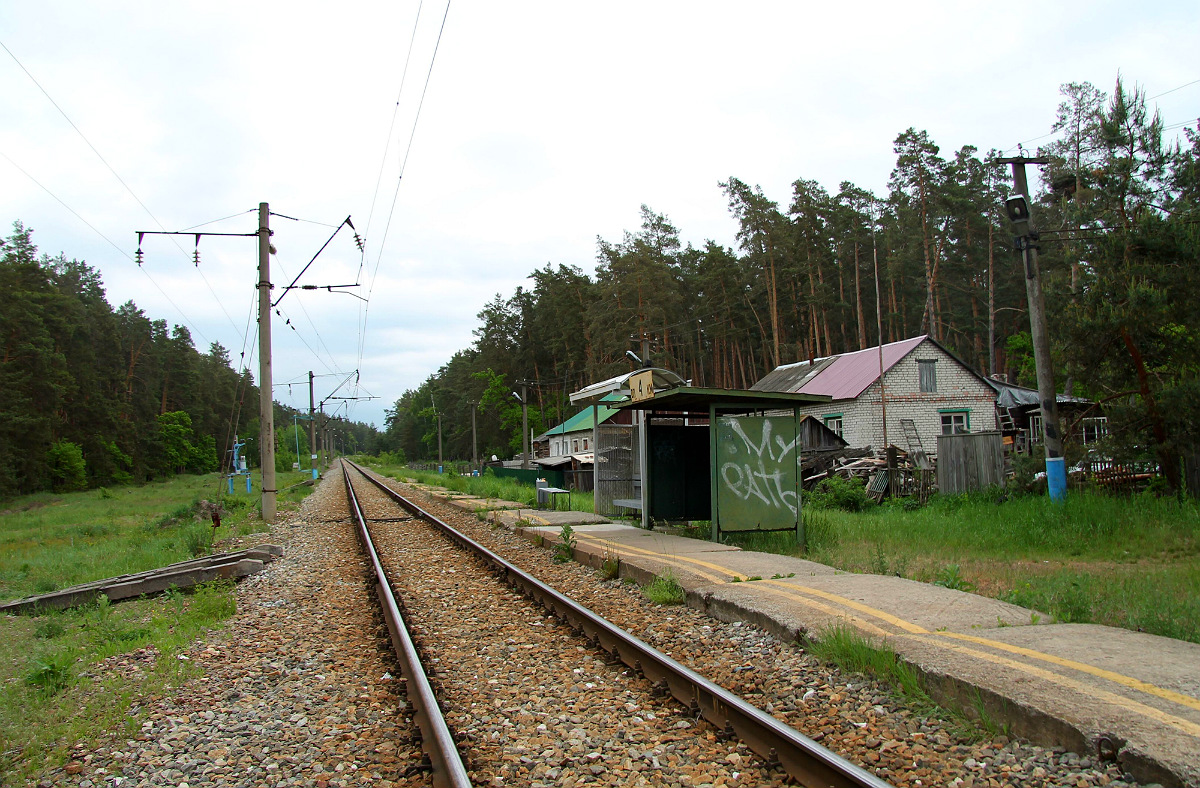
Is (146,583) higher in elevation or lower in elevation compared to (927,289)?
lower

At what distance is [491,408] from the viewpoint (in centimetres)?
7412

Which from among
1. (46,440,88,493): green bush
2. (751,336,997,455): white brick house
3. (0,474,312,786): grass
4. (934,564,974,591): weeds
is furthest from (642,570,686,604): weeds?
(46,440,88,493): green bush

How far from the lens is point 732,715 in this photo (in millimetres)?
4102

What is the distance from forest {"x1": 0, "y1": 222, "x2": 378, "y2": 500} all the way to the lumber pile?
1820 centimetres

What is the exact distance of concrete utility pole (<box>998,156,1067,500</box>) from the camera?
13127 mm

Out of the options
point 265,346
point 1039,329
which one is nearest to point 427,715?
Result: point 1039,329

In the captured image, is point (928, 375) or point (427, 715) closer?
point (427, 715)

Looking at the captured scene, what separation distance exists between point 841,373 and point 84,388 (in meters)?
47.5

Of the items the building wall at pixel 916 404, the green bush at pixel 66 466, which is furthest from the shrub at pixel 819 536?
the green bush at pixel 66 466

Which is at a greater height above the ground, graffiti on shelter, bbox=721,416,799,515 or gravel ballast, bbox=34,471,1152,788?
graffiti on shelter, bbox=721,416,799,515

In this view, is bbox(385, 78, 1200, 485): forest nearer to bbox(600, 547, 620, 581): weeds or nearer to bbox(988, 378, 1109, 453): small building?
bbox(988, 378, 1109, 453): small building

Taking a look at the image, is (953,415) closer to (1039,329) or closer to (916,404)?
(916,404)

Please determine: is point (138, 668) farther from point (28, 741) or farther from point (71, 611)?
point (71, 611)

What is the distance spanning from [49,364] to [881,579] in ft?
158
